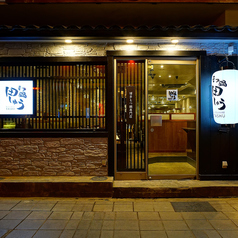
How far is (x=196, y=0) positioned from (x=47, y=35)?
5.37 meters

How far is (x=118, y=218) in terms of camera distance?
472cm

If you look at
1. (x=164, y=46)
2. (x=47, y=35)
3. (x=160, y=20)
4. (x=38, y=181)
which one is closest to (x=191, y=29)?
(x=164, y=46)

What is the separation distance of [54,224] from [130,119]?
11.9ft

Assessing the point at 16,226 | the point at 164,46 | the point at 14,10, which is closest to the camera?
the point at 16,226

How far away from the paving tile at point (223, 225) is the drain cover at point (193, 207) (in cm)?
59

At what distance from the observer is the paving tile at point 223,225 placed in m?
4.23

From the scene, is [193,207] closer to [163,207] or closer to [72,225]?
[163,207]

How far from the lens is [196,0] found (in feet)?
24.0

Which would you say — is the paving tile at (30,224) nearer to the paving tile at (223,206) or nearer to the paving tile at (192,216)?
the paving tile at (192,216)

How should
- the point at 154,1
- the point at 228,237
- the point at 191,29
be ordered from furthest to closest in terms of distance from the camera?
the point at 154,1 → the point at 191,29 → the point at 228,237

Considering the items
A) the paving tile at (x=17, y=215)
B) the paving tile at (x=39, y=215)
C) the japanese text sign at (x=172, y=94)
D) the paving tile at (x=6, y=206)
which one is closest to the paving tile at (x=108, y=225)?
the paving tile at (x=39, y=215)

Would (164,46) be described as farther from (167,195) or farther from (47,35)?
(167,195)

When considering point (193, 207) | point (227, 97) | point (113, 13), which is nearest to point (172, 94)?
point (227, 97)

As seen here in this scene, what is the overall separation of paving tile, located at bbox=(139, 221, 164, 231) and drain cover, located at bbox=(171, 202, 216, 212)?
0.92 meters
